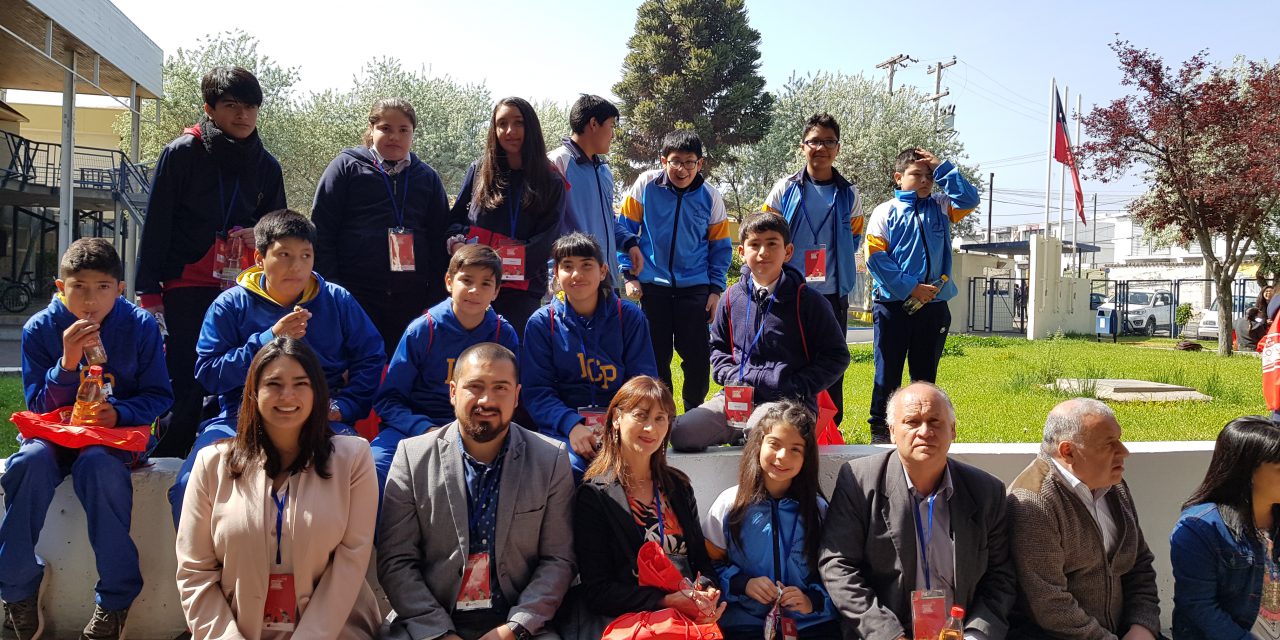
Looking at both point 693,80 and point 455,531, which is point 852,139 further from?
point 455,531

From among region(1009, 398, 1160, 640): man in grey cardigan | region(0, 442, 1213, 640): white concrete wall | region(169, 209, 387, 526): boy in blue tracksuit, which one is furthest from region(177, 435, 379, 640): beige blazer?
region(1009, 398, 1160, 640): man in grey cardigan

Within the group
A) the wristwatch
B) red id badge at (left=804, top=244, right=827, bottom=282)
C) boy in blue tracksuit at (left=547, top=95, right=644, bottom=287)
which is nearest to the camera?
the wristwatch

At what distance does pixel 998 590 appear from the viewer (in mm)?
3283

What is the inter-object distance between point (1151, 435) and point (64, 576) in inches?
274

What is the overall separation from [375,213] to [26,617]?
240cm

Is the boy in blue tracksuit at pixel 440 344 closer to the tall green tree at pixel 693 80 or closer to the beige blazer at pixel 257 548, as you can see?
the beige blazer at pixel 257 548

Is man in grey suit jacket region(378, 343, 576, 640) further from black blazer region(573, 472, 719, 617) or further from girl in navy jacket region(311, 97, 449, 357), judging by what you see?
girl in navy jacket region(311, 97, 449, 357)

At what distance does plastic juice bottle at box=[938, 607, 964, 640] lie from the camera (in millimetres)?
2963

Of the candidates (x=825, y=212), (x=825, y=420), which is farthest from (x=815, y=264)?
(x=825, y=420)

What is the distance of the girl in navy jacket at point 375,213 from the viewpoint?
4699mm

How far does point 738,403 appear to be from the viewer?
12.9 ft

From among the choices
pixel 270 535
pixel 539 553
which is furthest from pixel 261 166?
pixel 539 553

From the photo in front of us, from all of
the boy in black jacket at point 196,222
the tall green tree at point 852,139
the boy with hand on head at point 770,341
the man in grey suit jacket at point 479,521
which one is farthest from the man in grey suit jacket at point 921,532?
the tall green tree at point 852,139

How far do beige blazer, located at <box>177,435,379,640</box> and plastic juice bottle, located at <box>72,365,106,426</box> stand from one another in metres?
0.83
